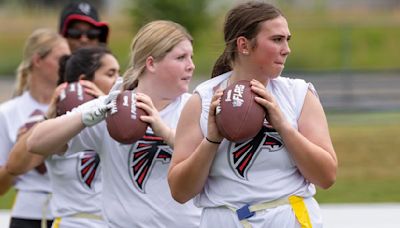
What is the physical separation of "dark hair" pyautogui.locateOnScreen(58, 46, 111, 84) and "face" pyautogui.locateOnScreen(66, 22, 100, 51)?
101 cm

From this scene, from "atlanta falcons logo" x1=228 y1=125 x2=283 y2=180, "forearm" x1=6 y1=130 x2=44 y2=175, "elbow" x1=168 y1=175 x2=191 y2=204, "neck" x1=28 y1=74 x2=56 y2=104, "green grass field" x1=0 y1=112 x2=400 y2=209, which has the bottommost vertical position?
"green grass field" x1=0 y1=112 x2=400 y2=209

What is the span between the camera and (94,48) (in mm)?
5488

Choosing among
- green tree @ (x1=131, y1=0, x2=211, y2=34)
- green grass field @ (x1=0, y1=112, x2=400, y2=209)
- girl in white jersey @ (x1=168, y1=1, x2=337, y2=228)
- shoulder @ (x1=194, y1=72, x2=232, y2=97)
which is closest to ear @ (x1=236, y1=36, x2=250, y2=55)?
girl in white jersey @ (x1=168, y1=1, x2=337, y2=228)

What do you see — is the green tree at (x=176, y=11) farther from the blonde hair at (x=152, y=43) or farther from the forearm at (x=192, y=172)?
the forearm at (x=192, y=172)

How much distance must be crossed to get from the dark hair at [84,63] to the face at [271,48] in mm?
1577

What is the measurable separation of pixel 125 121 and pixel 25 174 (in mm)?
1970

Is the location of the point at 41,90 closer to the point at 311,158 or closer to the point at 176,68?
the point at 176,68

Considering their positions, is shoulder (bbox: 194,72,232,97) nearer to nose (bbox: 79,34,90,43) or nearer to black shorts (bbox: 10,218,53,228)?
black shorts (bbox: 10,218,53,228)

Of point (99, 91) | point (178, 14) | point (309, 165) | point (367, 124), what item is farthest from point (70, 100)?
point (178, 14)

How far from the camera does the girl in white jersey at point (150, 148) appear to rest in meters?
4.73

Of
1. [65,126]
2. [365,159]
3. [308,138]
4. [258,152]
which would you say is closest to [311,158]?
[308,138]

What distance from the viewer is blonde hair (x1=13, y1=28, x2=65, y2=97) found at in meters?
6.28

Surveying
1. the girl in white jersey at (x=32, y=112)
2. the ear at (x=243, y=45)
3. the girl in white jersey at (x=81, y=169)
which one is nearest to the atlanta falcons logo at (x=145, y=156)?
the girl in white jersey at (x=81, y=169)

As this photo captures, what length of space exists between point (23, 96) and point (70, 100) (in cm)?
140
